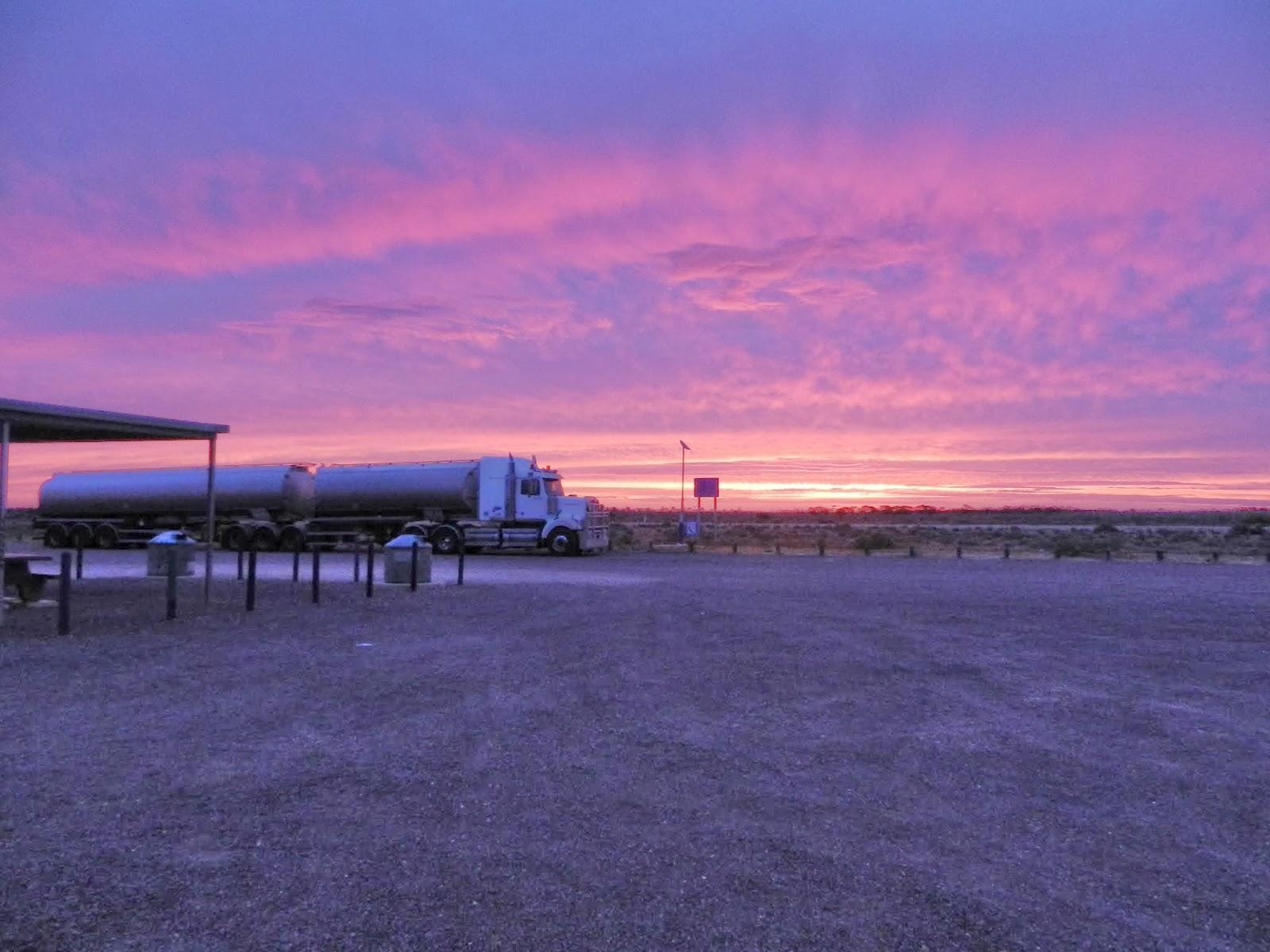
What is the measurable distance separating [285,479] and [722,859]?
118 feet

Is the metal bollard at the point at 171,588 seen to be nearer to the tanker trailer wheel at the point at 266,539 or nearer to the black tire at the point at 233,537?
the tanker trailer wheel at the point at 266,539

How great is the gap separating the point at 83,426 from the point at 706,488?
99.2ft

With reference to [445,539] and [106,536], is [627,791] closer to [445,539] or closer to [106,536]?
[445,539]

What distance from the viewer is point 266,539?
125ft

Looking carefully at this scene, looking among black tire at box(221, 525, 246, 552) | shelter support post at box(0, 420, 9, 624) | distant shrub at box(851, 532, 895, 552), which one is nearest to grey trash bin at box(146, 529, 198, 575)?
shelter support post at box(0, 420, 9, 624)

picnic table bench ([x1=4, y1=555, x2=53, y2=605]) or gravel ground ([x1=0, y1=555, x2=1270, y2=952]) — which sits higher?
picnic table bench ([x1=4, y1=555, x2=53, y2=605])

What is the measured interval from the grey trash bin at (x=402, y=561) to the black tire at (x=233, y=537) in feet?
61.0

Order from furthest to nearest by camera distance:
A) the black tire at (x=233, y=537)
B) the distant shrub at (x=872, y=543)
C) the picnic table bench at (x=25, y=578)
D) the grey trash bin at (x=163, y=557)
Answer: the distant shrub at (x=872, y=543), the black tire at (x=233, y=537), the grey trash bin at (x=163, y=557), the picnic table bench at (x=25, y=578)

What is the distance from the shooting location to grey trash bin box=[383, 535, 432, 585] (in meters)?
21.7

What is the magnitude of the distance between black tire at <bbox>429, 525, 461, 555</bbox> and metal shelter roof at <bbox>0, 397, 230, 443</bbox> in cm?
1693

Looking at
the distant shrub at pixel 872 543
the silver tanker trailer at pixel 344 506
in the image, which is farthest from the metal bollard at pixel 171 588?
the distant shrub at pixel 872 543

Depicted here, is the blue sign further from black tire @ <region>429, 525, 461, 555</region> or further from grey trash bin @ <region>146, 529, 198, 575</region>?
grey trash bin @ <region>146, 529, 198, 575</region>

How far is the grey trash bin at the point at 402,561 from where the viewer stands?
2169 centimetres

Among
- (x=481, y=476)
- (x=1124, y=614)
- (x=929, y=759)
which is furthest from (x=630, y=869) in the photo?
(x=481, y=476)
